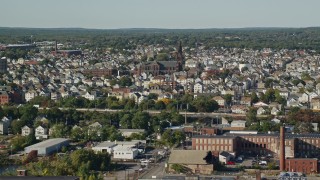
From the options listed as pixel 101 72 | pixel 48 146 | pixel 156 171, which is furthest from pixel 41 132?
pixel 101 72

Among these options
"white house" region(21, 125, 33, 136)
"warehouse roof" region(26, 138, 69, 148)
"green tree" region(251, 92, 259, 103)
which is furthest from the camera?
"green tree" region(251, 92, 259, 103)

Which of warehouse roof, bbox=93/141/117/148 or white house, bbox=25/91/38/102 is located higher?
warehouse roof, bbox=93/141/117/148

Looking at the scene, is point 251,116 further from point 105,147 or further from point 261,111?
point 105,147

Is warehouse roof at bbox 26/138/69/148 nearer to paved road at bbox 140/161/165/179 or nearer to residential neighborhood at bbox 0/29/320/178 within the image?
residential neighborhood at bbox 0/29/320/178

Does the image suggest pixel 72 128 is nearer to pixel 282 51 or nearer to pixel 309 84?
pixel 309 84

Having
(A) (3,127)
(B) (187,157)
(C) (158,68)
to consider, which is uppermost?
(B) (187,157)

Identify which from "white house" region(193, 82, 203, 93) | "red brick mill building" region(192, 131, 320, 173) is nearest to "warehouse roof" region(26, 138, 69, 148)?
"red brick mill building" region(192, 131, 320, 173)

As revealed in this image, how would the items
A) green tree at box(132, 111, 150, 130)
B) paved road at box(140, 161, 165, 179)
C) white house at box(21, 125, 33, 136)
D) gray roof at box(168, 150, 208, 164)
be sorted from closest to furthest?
paved road at box(140, 161, 165, 179) < gray roof at box(168, 150, 208, 164) < white house at box(21, 125, 33, 136) < green tree at box(132, 111, 150, 130)

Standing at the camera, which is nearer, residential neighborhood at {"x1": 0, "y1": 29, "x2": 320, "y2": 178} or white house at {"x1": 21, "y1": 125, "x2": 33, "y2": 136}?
residential neighborhood at {"x1": 0, "y1": 29, "x2": 320, "y2": 178}
